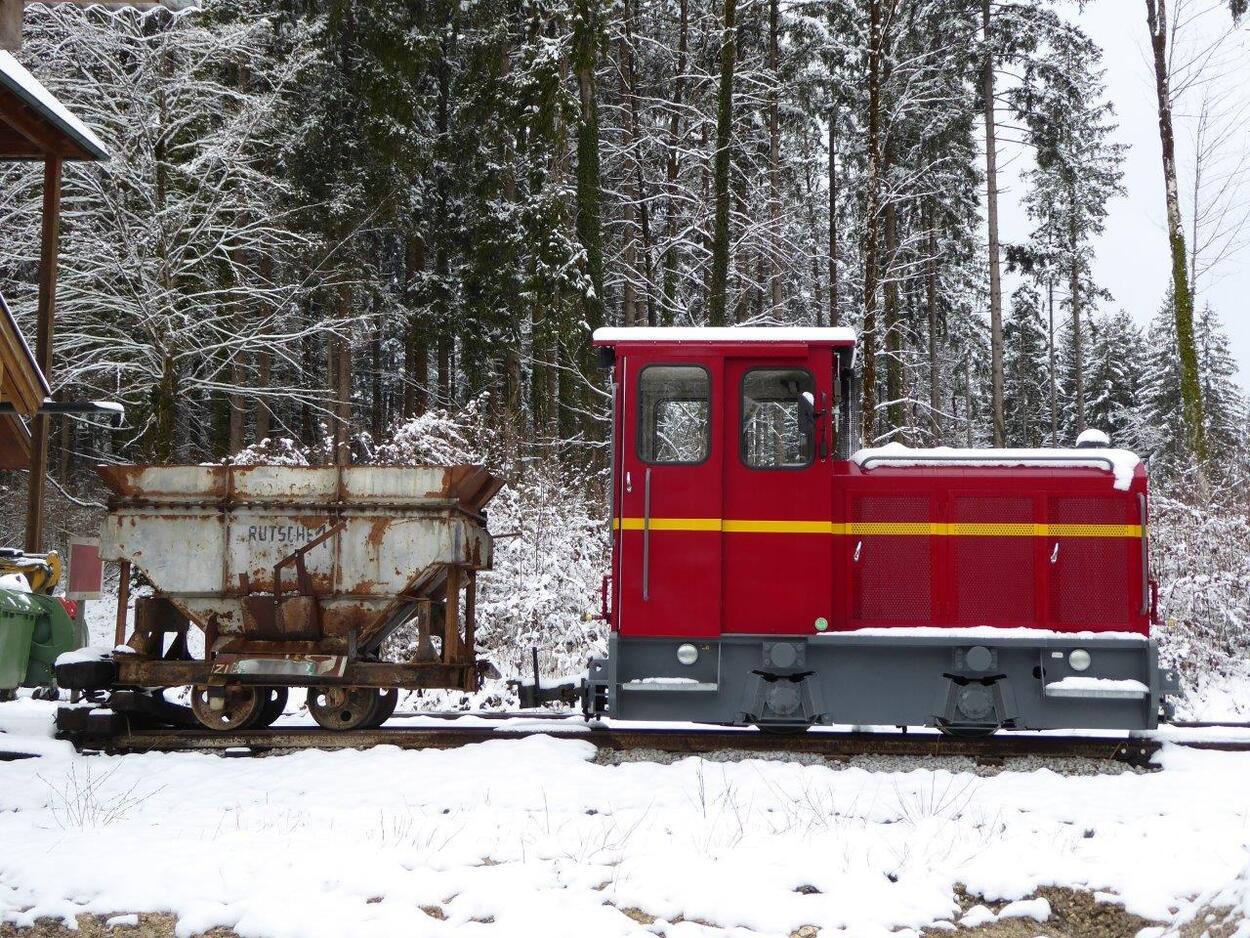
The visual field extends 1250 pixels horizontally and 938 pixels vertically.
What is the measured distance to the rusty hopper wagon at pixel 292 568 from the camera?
8.74m

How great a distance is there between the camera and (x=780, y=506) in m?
8.19

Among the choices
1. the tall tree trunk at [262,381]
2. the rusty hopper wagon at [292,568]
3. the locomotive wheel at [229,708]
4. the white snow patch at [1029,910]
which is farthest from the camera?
the tall tree trunk at [262,381]

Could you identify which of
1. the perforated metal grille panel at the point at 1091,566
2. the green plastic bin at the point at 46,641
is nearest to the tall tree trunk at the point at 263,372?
the green plastic bin at the point at 46,641

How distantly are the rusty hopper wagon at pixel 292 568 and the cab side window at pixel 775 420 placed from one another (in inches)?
87.9

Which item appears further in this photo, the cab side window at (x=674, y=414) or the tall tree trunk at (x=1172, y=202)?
the tall tree trunk at (x=1172, y=202)

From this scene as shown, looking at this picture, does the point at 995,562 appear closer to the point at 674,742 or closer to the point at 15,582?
the point at 674,742

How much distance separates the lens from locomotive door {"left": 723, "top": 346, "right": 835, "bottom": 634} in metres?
8.15

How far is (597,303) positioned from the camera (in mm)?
21656

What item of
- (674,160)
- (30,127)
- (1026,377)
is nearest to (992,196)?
(674,160)

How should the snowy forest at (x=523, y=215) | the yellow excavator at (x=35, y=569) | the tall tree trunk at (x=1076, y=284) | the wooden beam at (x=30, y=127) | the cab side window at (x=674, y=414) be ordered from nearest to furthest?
1. the cab side window at (x=674, y=414)
2. the yellow excavator at (x=35, y=569)
3. the wooden beam at (x=30, y=127)
4. the snowy forest at (x=523, y=215)
5. the tall tree trunk at (x=1076, y=284)

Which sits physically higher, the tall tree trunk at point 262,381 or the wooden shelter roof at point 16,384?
the tall tree trunk at point 262,381

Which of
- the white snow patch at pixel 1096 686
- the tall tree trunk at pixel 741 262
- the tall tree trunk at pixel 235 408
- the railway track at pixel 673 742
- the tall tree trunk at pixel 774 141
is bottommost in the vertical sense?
the railway track at pixel 673 742

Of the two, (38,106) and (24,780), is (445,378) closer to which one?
(38,106)

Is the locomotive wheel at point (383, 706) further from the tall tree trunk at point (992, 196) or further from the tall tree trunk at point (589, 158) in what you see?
the tall tree trunk at point (992, 196)
